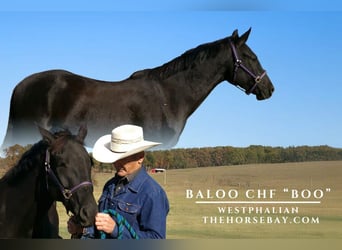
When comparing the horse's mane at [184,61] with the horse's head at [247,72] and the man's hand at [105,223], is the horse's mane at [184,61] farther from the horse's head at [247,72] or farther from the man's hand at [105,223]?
the man's hand at [105,223]

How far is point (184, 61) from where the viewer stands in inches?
182

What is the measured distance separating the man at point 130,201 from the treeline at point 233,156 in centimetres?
196

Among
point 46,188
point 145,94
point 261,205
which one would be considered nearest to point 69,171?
point 46,188

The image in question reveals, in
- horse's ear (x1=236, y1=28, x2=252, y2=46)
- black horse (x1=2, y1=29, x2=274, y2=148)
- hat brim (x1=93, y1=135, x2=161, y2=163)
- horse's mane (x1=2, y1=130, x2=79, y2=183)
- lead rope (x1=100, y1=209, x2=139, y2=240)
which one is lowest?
lead rope (x1=100, y1=209, x2=139, y2=240)

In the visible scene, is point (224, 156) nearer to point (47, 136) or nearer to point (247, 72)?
point (247, 72)

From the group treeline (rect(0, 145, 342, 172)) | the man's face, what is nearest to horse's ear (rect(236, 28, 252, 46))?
treeline (rect(0, 145, 342, 172))

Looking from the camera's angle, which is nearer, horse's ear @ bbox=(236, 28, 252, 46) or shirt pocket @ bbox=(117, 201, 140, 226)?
shirt pocket @ bbox=(117, 201, 140, 226)

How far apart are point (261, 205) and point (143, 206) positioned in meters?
2.45

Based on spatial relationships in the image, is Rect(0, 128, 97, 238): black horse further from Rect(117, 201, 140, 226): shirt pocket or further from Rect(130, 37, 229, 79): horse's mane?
Rect(130, 37, 229, 79): horse's mane

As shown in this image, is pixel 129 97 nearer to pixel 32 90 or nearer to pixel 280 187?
pixel 32 90

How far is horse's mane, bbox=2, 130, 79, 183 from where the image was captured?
115 inches

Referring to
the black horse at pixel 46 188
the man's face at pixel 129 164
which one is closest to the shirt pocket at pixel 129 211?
the man's face at pixel 129 164

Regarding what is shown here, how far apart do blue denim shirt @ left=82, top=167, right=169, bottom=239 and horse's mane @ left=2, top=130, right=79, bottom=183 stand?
27.1 inches

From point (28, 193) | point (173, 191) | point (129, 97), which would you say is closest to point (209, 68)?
point (129, 97)
